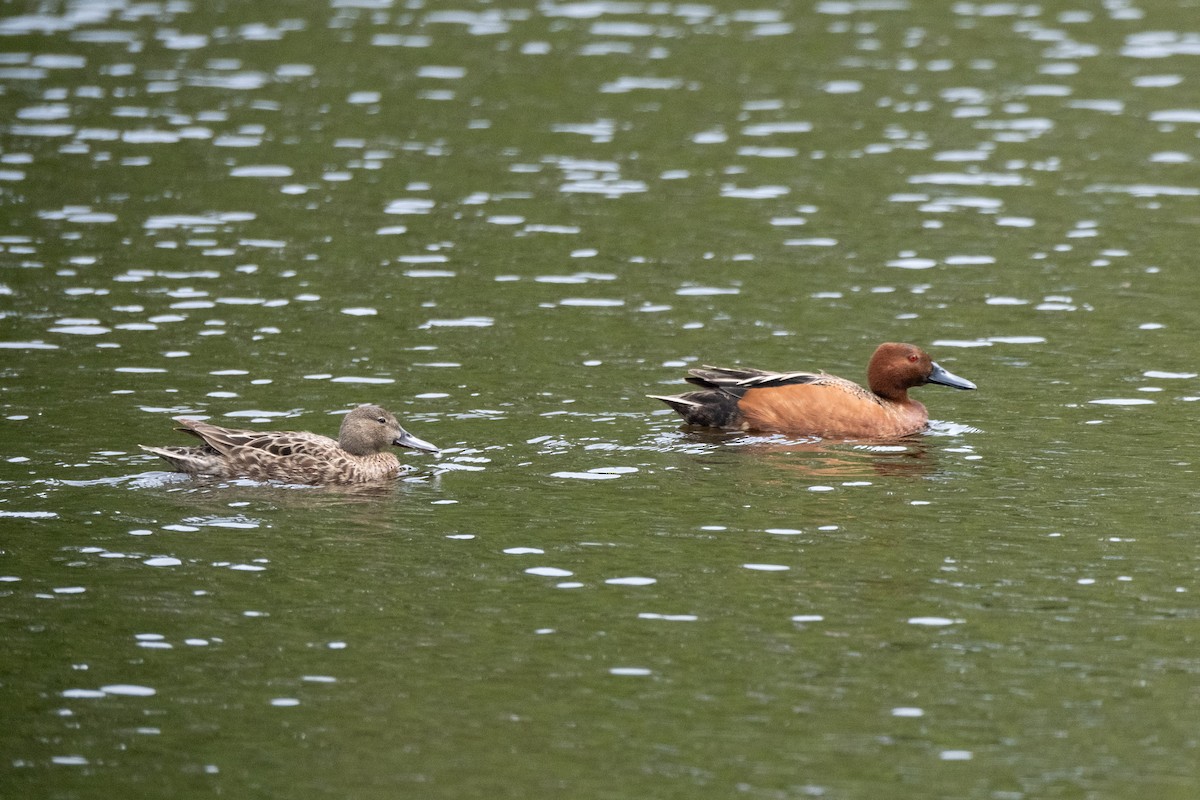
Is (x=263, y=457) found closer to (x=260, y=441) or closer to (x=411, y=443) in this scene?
(x=260, y=441)

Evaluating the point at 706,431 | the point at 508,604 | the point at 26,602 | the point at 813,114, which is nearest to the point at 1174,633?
the point at 508,604

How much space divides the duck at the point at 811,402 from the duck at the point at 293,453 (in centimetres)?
257

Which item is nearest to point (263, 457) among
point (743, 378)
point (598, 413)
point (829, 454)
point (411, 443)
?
point (411, 443)

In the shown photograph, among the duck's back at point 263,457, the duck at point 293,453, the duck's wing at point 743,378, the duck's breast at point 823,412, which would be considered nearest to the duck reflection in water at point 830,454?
the duck's breast at point 823,412

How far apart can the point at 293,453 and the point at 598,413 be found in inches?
129

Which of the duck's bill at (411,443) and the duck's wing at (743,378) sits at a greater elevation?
the duck's bill at (411,443)

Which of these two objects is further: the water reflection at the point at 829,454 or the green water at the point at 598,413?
the water reflection at the point at 829,454

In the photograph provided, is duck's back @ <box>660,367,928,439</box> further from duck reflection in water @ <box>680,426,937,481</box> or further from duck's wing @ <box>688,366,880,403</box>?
duck reflection in water @ <box>680,426,937,481</box>

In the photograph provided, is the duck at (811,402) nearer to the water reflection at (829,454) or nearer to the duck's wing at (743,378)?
the duck's wing at (743,378)

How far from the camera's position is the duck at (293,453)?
14.6 m

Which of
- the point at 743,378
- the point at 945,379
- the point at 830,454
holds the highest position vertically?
the point at 743,378

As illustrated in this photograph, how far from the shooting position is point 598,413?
55.4 ft

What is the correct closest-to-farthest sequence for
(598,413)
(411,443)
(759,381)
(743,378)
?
1. (411,443)
2. (759,381)
3. (743,378)
4. (598,413)

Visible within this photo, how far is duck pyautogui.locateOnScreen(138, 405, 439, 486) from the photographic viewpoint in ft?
48.0
